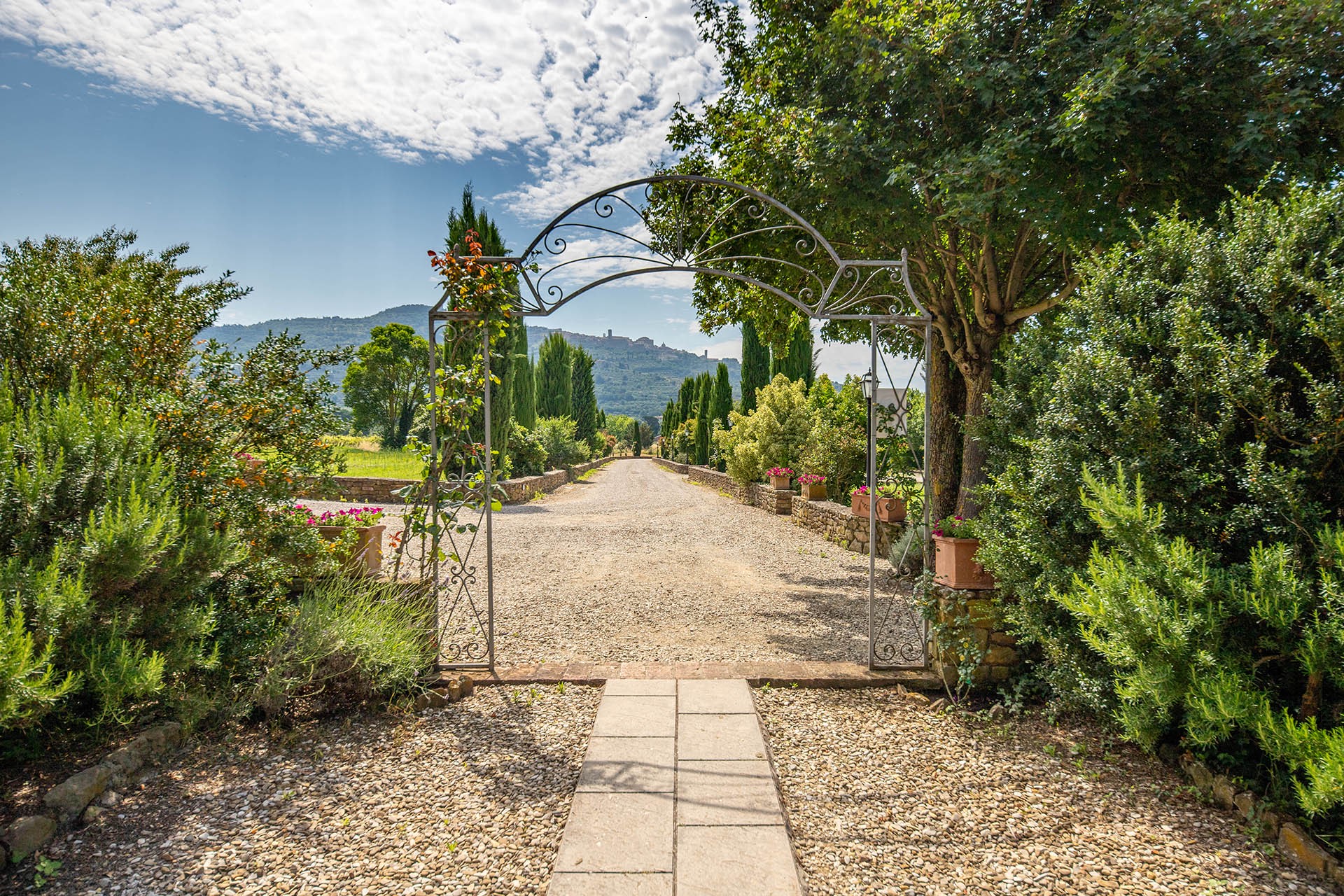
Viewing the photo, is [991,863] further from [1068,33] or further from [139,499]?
[1068,33]

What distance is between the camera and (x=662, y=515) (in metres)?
11.9

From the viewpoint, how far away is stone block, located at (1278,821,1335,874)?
198 centimetres

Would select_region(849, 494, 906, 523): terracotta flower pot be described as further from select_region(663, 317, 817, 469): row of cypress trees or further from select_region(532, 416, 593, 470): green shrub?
select_region(532, 416, 593, 470): green shrub

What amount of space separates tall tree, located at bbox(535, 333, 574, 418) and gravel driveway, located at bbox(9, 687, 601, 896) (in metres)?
24.5

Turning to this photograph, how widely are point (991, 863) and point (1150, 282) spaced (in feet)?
8.47

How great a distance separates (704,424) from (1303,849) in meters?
21.7

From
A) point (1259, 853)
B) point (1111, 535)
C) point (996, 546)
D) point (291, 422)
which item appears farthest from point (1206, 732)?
point (291, 422)

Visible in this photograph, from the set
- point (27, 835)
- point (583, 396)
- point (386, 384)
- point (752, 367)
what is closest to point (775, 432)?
point (752, 367)

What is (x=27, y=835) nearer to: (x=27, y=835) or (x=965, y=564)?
(x=27, y=835)

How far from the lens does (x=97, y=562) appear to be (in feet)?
7.79

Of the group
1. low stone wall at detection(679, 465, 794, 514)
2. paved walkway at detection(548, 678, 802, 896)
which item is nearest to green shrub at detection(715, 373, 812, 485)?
low stone wall at detection(679, 465, 794, 514)

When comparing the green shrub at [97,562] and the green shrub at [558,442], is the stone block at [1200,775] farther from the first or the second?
the green shrub at [558,442]

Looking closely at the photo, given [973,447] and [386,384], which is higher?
[386,384]

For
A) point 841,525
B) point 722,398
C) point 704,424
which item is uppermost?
point 722,398
